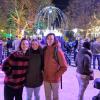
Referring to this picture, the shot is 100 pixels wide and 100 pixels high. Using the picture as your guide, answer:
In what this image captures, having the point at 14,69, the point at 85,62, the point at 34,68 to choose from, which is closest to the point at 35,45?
the point at 34,68

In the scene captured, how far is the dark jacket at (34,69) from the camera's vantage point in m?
6.87

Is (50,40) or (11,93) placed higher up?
(50,40)

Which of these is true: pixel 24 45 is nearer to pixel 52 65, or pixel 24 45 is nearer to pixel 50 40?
pixel 50 40

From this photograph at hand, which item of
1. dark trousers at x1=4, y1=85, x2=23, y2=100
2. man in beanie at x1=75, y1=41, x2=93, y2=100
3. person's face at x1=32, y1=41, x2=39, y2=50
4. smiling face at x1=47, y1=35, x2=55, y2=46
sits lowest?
dark trousers at x1=4, y1=85, x2=23, y2=100

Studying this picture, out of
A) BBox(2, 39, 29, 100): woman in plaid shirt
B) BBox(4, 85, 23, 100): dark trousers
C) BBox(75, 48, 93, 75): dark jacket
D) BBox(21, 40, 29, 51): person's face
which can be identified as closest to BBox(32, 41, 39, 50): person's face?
BBox(21, 40, 29, 51): person's face

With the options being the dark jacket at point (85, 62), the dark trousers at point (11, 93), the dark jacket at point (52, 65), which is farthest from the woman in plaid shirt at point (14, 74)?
the dark jacket at point (85, 62)

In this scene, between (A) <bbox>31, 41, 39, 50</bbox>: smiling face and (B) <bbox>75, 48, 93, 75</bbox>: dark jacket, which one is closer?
(A) <bbox>31, 41, 39, 50</bbox>: smiling face

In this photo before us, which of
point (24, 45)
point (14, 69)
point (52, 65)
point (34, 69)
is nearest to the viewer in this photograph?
point (14, 69)

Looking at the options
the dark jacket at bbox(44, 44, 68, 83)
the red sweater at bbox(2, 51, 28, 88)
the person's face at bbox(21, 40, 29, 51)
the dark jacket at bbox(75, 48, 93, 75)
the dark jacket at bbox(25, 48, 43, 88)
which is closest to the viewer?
the red sweater at bbox(2, 51, 28, 88)

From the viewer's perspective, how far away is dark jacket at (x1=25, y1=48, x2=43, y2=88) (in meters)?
6.87

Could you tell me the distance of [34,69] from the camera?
690cm

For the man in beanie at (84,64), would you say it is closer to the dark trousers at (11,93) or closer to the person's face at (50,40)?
the person's face at (50,40)

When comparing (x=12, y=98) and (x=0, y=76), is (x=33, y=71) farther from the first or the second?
(x=0, y=76)

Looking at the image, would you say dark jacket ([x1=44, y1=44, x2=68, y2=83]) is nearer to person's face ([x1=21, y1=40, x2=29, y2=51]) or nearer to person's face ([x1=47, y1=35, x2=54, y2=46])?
person's face ([x1=47, y1=35, x2=54, y2=46])
